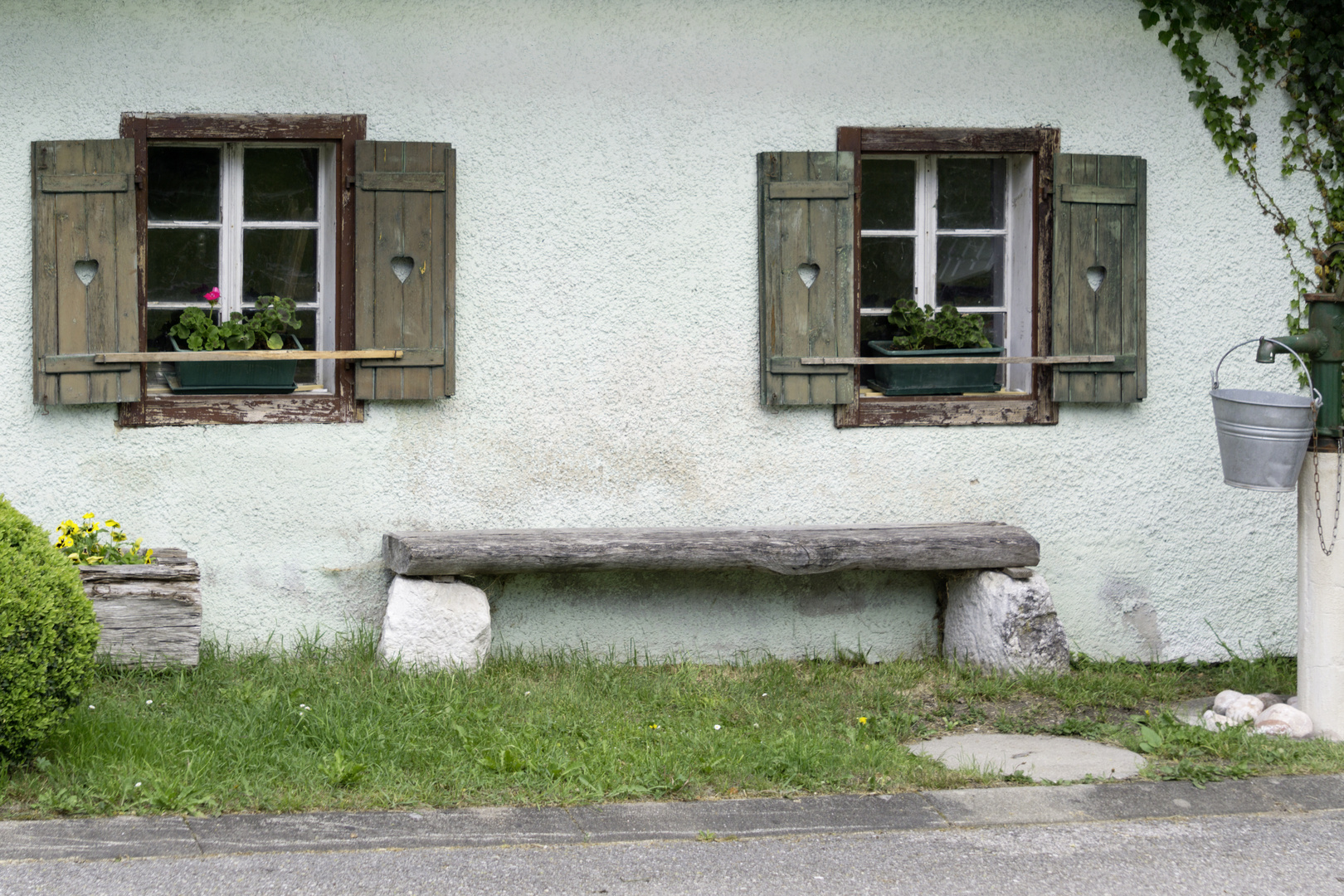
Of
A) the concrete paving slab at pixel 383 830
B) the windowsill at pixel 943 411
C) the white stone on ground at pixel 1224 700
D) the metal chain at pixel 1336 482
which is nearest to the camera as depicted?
the concrete paving slab at pixel 383 830

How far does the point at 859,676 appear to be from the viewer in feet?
17.3

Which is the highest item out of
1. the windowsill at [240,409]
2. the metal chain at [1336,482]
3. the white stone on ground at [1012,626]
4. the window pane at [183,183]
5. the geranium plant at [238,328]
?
the window pane at [183,183]

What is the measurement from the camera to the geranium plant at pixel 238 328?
17.0 feet

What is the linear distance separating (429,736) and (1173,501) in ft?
11.4

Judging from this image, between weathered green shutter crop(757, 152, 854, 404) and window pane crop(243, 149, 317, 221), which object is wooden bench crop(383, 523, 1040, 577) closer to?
weathered green shutter crop(757, 152, 854, 404)

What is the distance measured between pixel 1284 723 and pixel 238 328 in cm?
418

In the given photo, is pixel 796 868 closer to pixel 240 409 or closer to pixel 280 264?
pixel 240 409

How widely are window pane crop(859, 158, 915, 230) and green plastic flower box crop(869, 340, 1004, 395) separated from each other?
561 millimetres

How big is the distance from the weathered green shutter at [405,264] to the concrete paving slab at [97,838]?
2.13 metres

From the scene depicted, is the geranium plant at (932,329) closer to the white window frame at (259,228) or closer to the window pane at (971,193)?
the window pane at (971,193)

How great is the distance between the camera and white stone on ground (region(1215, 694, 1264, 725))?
466 centimetres

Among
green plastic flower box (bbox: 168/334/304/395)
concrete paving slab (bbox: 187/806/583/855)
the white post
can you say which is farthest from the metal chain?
green plastic flower box (bbox: 168/334/304/395)

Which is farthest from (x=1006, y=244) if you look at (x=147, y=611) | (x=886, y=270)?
(x=147, y=611)

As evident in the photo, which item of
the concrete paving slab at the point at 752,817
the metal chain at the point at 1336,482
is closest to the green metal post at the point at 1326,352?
the metal chain at the point at 1336,482
